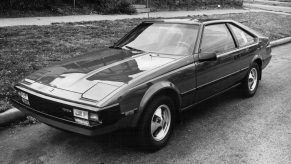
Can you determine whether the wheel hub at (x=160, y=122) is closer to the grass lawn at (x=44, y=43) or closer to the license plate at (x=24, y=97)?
the license plate at (x=24, y=97)

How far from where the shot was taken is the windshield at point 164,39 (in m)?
4.53

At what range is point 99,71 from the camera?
3.87m

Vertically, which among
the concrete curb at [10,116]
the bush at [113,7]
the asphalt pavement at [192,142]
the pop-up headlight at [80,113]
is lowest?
the asphalt pavement at [192,142]

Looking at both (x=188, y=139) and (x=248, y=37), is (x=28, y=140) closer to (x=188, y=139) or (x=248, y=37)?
(x=188, y=139)

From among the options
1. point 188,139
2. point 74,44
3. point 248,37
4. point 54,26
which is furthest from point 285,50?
point 188,139

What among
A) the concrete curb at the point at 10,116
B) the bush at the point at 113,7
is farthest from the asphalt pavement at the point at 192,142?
the bush at the point at 113,7

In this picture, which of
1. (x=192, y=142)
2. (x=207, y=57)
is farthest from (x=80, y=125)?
(x=207, y=57)

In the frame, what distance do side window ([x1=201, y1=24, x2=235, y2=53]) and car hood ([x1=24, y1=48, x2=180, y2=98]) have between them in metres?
0.64

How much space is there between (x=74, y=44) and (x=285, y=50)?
640 cm

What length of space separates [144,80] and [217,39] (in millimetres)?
1764

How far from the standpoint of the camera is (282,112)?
16.9 ft

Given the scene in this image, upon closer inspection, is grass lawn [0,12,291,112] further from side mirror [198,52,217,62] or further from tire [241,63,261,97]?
tire [241,63,261,97]

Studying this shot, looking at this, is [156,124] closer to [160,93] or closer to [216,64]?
[160,93]

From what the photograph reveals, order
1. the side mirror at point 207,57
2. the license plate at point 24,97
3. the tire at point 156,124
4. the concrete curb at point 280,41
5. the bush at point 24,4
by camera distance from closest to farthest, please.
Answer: the tire at point 156,124
the license plate at point 24,97
the side mirror at point 207,57
the concrete curb at point 280,41
the bush at point 24,4
